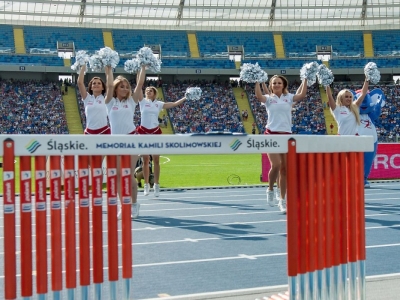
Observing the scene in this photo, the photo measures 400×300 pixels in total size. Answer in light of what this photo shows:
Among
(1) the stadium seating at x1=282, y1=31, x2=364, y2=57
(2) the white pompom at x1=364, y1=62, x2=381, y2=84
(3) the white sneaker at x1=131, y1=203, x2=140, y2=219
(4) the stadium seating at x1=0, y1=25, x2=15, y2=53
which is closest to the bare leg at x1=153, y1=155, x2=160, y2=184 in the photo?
(3) the white sneaker at x1=131, y1=203, x2=140, y2=219

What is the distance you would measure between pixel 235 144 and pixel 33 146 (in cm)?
106

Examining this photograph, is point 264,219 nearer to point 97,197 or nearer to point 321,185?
point 321,185

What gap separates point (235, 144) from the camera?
3148 millimetres

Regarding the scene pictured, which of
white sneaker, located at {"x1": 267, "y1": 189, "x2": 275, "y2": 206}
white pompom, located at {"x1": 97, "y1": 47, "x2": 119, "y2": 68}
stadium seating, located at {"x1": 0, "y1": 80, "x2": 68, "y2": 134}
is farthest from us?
stadium seating, located at {"x1": 0, "y1": 80, "x2": 68, "y2": 134}

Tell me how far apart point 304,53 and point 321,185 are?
42619 millimetres

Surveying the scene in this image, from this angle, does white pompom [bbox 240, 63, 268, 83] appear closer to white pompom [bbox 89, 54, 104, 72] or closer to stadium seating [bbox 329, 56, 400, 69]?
white pompom [bbox 89, 54, 104, 72]

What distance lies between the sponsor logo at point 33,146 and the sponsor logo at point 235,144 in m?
1.01

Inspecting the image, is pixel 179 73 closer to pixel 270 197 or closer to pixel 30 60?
pixel 30 60

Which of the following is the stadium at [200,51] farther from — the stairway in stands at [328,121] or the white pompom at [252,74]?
the white pompom at [252,74]

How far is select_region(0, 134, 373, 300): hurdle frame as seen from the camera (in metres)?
2.72

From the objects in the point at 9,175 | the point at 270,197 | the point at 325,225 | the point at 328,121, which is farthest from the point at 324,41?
the point at 9,175

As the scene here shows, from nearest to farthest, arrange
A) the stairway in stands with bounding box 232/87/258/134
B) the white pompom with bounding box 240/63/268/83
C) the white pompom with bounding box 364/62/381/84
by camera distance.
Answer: the white pompom with bounding box 240/63/268/83 < the white pompom with bounding box 364/62/381/84 < the stairway in stands with bounding box 232/87/258/134

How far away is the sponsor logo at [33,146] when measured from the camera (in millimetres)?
→ 2695

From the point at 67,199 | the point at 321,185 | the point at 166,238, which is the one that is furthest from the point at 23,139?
the point at 166,238
